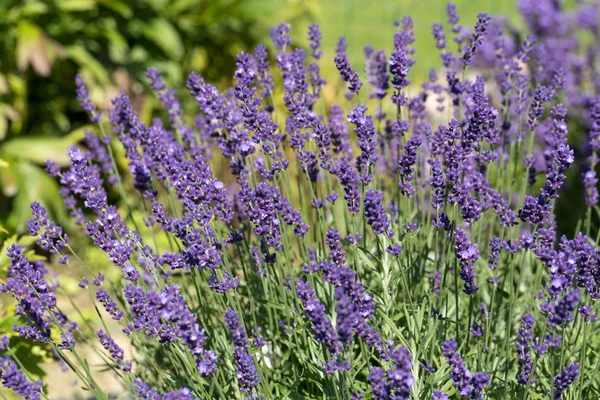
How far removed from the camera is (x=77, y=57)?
5.46m

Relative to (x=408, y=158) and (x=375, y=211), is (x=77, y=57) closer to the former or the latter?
(x=408, y=158)

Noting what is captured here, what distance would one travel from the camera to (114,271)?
544 centimetres

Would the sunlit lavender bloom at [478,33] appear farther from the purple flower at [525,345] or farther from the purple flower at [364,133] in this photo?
the purple flower at [525,345]

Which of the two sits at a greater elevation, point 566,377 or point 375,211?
point 375,211

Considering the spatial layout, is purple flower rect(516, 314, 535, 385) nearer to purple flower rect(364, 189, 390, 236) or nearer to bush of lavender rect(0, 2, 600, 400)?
bush of lavender rect(0, 2, 600, 400)

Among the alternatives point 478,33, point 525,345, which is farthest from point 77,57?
point 525,345

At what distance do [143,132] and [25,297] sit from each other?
820 millimetres

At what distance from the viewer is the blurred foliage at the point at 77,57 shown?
17.0ft

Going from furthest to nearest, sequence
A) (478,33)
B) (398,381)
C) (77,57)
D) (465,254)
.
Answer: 1. (77,57)
2. (478,33)
3. (465,254)
4. (398,381)

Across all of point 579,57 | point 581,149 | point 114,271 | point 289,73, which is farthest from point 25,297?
point 579,57

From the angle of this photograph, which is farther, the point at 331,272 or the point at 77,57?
the point at 77,57

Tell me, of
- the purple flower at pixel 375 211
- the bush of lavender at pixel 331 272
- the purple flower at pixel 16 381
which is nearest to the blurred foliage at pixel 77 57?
the bush of lavender at pixel 331 272

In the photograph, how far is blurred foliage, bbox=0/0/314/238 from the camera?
17.0 ft

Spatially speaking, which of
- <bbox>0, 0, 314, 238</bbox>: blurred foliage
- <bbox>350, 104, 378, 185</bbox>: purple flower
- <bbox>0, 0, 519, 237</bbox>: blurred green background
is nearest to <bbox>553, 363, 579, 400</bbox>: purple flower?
<bbox>350, 104, 378, 185</bbox>: purple flower
